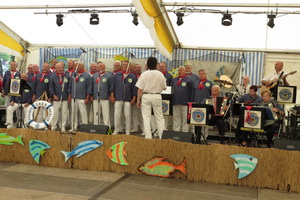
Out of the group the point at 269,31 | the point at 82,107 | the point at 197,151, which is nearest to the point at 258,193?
the point at 197,151

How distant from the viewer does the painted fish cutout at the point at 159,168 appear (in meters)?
5.19

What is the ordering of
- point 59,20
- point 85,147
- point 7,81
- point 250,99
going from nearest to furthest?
point 85,147, point 250,99, point 7,81, point 59,20

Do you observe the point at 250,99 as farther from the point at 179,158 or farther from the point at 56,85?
the point at 56,85

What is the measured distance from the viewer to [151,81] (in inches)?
252

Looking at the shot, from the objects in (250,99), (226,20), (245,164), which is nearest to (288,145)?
(245,164)

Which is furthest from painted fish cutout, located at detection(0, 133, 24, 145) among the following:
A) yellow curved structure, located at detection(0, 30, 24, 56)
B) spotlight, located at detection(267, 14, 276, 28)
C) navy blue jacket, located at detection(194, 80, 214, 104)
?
spotlight, located at detection(267, 14, 276, 28)

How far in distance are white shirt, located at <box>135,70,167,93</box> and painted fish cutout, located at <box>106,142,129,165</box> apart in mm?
1335

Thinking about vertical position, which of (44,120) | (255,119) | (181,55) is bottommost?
(44,120)

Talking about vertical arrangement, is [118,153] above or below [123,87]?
below

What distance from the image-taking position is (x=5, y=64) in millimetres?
11805

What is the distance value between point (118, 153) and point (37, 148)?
4.19 feet

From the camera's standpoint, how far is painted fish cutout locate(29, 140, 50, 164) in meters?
5.72

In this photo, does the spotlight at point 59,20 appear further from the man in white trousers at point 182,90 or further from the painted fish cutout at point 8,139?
the painted fish cutout at point 8,139

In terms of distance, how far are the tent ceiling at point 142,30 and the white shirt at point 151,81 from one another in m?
3.09
